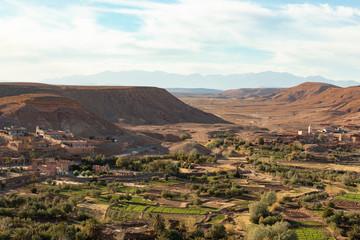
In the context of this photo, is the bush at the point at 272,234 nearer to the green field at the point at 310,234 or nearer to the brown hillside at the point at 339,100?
the green field at the point at 310,234

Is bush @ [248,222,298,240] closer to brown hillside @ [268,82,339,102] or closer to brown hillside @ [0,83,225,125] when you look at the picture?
brown hillside @ [0,83,225,125]

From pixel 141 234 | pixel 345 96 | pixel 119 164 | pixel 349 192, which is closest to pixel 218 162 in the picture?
pixel 119 164

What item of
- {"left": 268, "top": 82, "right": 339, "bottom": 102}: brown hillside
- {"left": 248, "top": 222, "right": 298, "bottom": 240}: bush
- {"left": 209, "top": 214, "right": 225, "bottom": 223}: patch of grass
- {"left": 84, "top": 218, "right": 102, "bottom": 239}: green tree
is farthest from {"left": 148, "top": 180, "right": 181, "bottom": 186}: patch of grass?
{"left": 268, "top": 82, "right": 339, "bottom": 102}: brown hillside

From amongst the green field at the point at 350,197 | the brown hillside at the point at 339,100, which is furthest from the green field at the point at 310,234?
the brown hillside at the point at 339,100

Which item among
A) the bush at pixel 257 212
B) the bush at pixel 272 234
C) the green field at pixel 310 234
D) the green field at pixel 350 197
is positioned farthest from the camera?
the green field at pixel 350 197

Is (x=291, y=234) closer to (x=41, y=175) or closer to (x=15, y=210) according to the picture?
(x=15, y=210)

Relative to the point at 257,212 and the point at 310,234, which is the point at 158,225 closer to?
the point at 257,212

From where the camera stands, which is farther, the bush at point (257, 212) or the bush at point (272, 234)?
the bush at point (257, 212)
